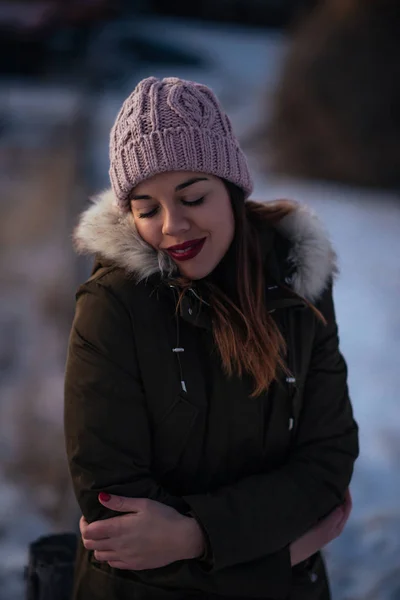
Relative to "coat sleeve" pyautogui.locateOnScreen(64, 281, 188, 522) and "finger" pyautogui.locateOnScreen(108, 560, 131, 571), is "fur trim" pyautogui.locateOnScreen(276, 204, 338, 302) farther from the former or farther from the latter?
"finger" pyautogui.locateOnScreen(108, 560, 131, 571)

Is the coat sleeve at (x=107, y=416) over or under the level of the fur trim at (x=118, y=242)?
under

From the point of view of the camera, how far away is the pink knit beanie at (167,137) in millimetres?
1473

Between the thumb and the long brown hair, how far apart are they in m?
0.30

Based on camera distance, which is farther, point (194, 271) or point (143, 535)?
point (194, 271)

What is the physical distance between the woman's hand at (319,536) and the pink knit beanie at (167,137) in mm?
742

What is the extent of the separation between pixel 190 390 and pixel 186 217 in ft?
1.08

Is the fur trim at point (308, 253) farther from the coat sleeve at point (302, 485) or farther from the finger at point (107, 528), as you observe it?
the finger at point (107, 528)

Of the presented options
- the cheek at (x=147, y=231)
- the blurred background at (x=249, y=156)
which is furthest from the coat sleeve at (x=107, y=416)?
the blurred background at (x=249, y=156)

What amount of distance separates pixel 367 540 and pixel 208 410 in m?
1.58

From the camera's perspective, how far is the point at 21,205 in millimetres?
7098

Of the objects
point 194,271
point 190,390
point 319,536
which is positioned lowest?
point 319,536

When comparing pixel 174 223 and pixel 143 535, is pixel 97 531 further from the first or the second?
pixel 174 223

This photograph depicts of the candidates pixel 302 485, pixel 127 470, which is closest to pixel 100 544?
pixel 127 470

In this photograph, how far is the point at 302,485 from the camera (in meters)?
1.58
